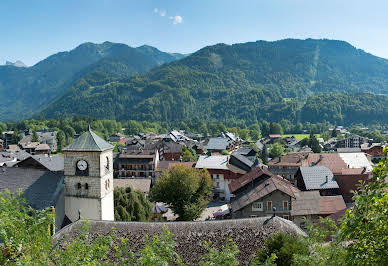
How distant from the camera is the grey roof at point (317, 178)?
46875 millimetres

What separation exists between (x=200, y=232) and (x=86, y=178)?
1096 cm

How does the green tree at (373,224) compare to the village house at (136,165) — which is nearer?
the green tree at (373,224)

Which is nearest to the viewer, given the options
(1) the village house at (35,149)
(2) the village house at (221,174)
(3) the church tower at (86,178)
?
(3) the church tower at (86,178)

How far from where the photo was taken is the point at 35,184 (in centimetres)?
2758

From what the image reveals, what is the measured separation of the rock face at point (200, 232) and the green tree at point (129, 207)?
35.1 feet

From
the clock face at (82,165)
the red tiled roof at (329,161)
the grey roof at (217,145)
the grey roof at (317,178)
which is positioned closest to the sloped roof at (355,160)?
the red tiled roof at (329,161)

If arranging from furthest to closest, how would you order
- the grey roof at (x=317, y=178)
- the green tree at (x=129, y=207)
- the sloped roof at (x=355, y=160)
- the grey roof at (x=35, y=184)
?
the sloped roof at (x=355, y=160), the grey roof at (x=317, y=178), the green tree at (x=129, y=207), the grey roof at (x=35, y=184)

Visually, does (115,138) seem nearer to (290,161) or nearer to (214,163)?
(214,163)

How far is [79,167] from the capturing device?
2659 centimetres

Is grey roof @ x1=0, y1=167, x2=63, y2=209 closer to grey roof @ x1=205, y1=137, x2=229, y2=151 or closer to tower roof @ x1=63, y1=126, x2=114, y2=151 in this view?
tower roof @ x1=63, y1=126, x2=114, y2=151

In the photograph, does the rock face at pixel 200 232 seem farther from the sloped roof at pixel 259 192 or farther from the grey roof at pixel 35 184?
the sloped roof at pixel 259 192

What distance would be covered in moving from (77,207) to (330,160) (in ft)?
159

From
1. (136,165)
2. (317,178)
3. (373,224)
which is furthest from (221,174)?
(373,224)

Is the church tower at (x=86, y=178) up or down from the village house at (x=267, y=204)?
up
